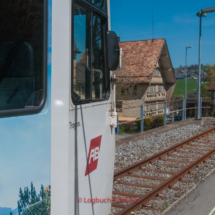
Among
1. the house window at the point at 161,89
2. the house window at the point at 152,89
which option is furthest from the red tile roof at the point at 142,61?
the house window at the point at 161,89

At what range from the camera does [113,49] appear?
3014 millimetres

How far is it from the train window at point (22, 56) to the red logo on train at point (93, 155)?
0.98 meters

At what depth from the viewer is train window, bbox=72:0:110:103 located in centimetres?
265

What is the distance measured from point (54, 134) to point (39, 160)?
268 mm

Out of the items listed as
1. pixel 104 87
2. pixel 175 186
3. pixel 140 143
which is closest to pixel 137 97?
pixel 140 143

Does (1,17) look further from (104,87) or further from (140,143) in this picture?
(140,143)

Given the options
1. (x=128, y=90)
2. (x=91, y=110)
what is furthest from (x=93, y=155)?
(x=128, y=90)

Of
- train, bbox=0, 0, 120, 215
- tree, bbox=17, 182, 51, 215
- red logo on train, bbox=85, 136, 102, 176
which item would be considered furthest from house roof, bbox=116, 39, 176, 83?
tree, bbox=17, 182, 51, 215

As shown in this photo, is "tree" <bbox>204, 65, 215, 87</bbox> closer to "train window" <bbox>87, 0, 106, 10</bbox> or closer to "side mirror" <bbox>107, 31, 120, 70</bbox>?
"train window" <bbox>87, 0, 106, 10</bbox>

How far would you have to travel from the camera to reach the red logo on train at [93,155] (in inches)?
115

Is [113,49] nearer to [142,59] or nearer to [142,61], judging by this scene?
[142,61]

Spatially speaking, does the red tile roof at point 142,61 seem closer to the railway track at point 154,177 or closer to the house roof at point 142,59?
the house roof at point 142,59

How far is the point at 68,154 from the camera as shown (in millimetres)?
2443

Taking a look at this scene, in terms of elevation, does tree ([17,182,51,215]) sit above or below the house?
below
